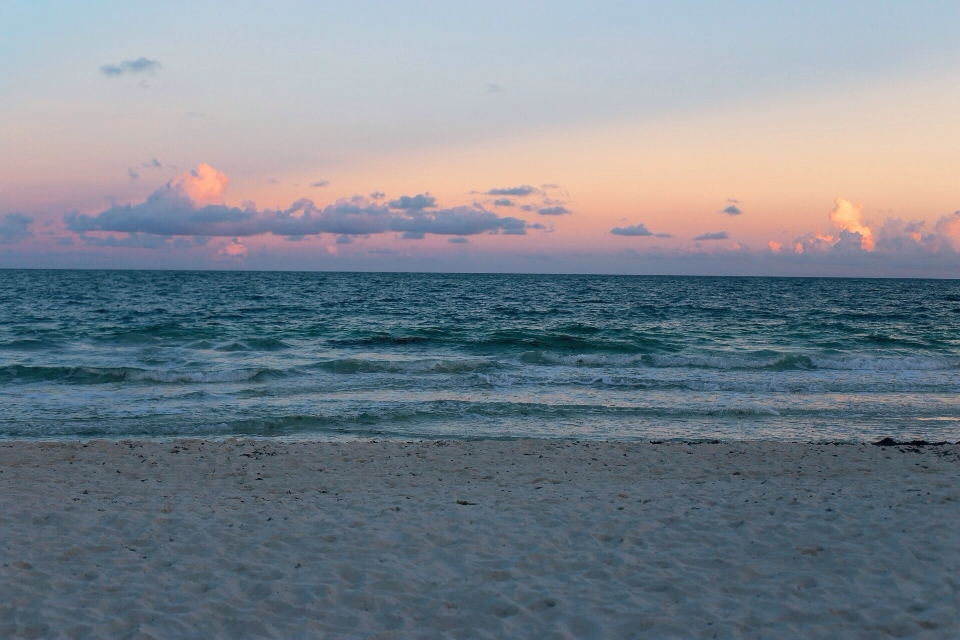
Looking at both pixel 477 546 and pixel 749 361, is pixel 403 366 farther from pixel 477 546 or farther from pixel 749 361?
pixel 477 546

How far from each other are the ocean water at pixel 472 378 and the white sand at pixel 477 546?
10.6ft

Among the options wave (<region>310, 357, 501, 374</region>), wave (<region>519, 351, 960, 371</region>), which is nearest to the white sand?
wave (<region>310, 357, 501, 374</region>)

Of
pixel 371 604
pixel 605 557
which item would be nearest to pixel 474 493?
pixel 605 557

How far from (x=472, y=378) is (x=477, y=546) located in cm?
1235

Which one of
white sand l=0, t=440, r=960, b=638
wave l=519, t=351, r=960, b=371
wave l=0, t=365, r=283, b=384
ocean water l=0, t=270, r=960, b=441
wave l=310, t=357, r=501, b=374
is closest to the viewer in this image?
white sand l=0, t=440, r=960, b=638

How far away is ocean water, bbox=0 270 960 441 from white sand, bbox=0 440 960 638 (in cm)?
323

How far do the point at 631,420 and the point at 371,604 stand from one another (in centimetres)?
979

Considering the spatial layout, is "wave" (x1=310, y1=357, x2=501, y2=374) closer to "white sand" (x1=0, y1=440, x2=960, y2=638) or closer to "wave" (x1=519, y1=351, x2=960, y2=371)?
"wave" (x1=519, y1=351, x2=960, y2=371)

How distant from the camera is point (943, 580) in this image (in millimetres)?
5609

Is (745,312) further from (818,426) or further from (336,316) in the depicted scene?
(818,426)

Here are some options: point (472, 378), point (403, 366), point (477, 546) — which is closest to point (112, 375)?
point (403, 366)

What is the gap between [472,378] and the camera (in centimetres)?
1898

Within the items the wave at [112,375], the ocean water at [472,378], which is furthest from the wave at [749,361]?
the wave at [112,375]

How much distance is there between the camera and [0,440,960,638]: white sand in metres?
5.13
